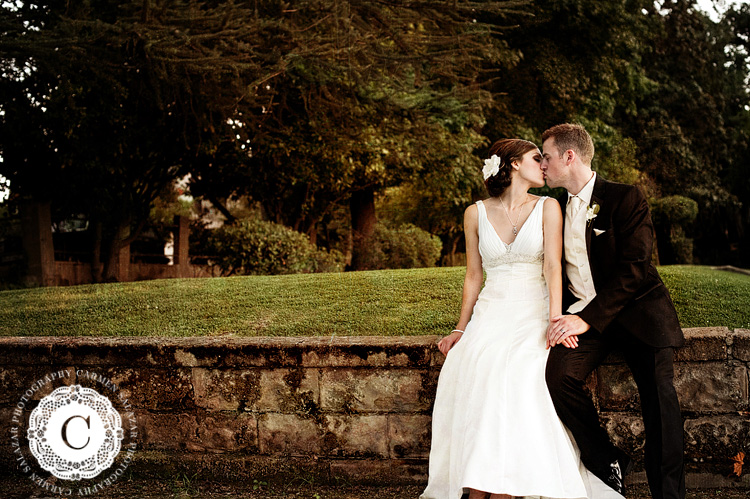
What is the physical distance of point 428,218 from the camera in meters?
23.9

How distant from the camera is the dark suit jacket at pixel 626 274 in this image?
354 centimetres

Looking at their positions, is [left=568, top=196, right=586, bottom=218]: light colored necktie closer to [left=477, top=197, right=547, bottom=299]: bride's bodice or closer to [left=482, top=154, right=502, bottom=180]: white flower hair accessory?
[left=477, top=197, right=547, bottom=299]: bride's bodice

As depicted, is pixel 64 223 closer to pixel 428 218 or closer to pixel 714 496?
pixel 428 218

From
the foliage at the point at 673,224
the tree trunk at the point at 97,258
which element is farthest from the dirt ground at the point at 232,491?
the foliage at the point at 673,224

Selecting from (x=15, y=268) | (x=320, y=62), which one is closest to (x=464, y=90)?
(x=320, y=62)

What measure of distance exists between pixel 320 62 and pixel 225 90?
1608mm

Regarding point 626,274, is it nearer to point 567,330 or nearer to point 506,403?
point 567,330

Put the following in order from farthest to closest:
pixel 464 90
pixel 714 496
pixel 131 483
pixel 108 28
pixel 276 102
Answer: pixel 276 102 < pixel 464 90 < pixel 108 28 < pixel 131 483 < pixel 714 496

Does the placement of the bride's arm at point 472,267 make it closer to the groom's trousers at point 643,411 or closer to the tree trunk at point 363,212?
the groom's trousers at point 643,411

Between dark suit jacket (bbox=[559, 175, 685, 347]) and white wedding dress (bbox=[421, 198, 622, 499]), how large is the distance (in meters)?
0.32

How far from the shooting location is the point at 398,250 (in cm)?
1547

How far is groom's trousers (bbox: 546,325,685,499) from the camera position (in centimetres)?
342
